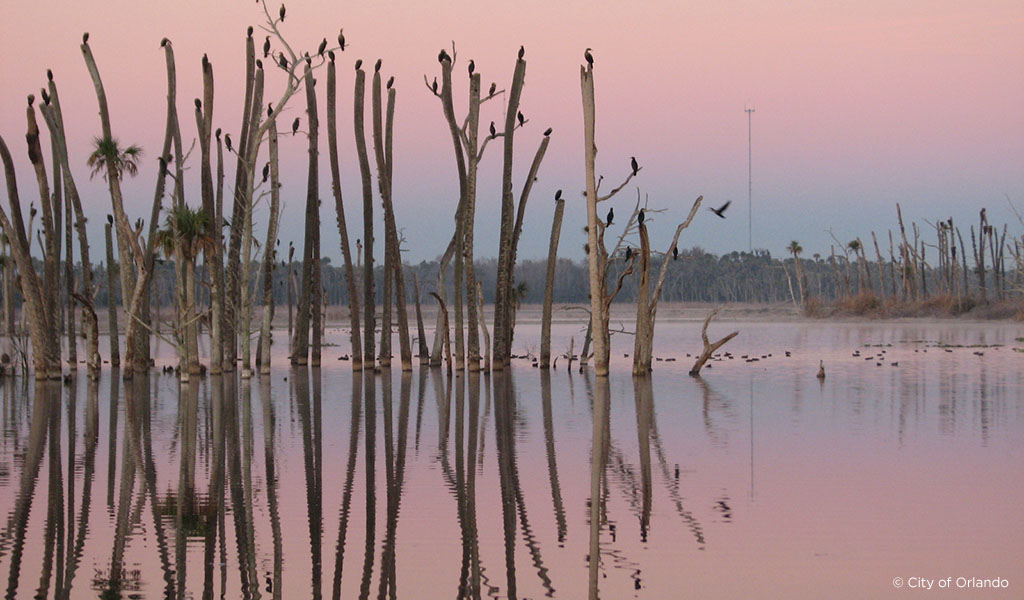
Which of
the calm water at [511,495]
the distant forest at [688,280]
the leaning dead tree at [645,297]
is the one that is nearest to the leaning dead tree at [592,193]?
the leaning dead tree at [645,297]

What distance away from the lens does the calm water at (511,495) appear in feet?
25.8

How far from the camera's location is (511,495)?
11141mm

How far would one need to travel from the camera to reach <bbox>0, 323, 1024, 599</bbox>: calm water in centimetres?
786

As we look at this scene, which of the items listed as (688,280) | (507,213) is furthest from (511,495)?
(688,280)

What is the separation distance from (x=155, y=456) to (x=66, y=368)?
25.3m

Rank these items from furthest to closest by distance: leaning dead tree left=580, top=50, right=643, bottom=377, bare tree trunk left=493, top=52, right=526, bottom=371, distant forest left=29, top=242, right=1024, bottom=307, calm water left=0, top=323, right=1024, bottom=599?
distant forest left=29, top=242, right=1024, bottom=307
bare tree trunk left=493, top=52, right=526, bottom=371
leaning dead tree left=580, top=50, right=643, bottom=377
calm water left=0, top=323, right=1024, bottom=599

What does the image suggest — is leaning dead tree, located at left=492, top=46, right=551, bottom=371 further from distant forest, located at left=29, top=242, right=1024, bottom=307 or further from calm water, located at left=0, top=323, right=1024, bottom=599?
distant forest, located at left=29, top=242, right=1024, bottom=307

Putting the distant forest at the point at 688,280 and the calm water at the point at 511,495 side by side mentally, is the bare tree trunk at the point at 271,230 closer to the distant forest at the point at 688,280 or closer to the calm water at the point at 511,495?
the calm water at the point at 511,495

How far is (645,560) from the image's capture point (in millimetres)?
8289

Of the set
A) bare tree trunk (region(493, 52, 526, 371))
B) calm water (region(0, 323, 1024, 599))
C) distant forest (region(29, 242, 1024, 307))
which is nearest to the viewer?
calm water (region(0, 323, 1024, 599))

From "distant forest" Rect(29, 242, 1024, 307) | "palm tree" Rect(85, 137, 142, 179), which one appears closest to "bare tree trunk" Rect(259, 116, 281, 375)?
"palm tree" Rect(85, 137, 142, 179)

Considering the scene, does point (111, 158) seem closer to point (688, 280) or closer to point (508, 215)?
point (508, 215)

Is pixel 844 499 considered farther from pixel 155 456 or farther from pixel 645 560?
pixel 155 456

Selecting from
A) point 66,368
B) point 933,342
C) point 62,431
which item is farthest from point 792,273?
point 62,431
